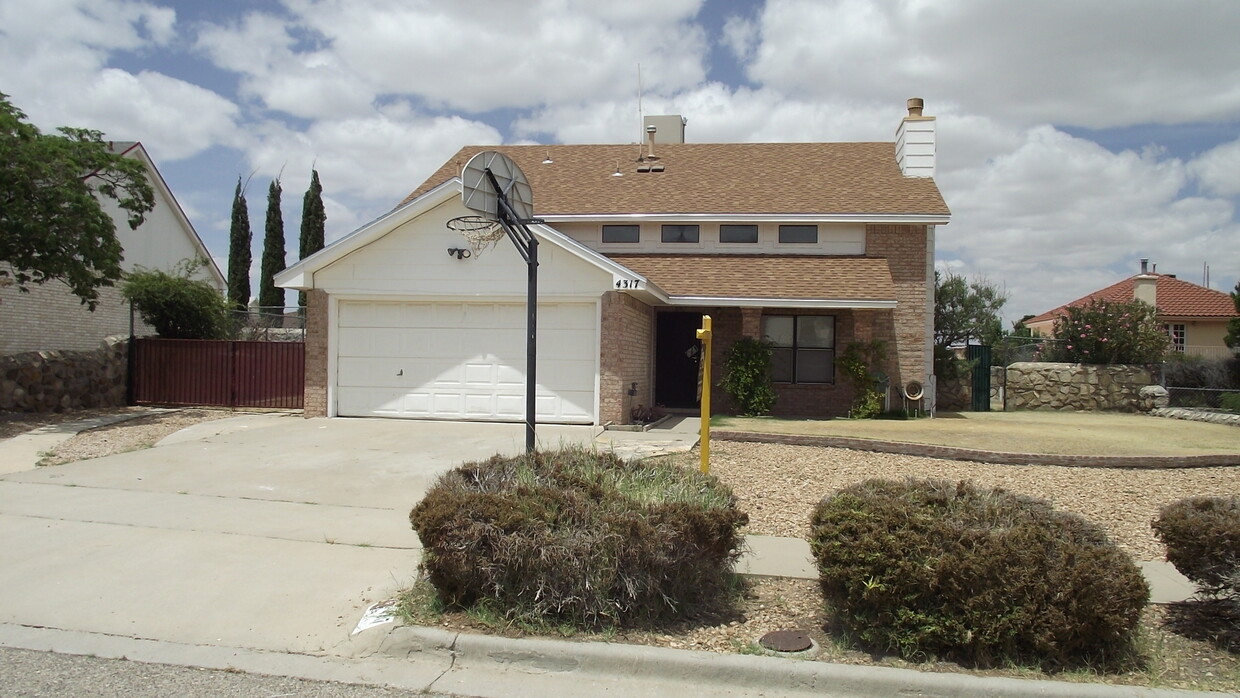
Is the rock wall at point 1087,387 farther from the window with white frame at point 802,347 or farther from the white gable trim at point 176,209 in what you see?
the white gable trim at point 176,209

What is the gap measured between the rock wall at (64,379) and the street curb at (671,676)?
573 inches

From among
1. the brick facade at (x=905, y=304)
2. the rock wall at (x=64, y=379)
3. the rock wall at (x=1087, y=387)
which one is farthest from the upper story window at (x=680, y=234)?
the rock wall at (x=64, y=379)

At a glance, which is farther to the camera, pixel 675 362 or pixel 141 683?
pixel 675 362

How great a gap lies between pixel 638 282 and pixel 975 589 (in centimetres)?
1024

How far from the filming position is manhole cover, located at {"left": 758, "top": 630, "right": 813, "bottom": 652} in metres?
5.15

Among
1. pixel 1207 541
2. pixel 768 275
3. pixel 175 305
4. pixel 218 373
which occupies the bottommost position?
pixel 1207 541

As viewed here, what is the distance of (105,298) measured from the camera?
25078 mm

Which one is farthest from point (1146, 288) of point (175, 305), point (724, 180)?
point (175, 305)

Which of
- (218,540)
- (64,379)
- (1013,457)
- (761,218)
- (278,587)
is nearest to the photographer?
(278,587)

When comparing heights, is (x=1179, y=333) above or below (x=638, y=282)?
above

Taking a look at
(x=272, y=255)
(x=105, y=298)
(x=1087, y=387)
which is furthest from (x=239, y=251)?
(x=1087, y=387)

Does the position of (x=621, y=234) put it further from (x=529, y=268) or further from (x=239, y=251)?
(x=239, y=251)

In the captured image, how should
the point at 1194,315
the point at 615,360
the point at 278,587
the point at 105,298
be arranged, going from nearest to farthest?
the point at 278,587, the point at 615,360, the point at 105,298, the point at 1194,315

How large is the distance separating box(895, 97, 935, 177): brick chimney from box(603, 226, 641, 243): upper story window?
21.8ft
